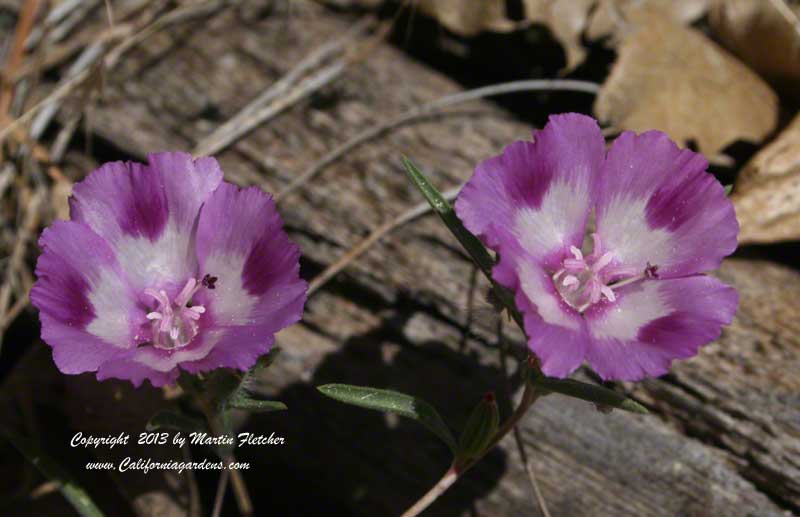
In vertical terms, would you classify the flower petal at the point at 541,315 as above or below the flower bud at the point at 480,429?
above

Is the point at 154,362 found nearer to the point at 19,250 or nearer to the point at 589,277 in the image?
the point at 589,277

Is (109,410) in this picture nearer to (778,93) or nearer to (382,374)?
(382,374)

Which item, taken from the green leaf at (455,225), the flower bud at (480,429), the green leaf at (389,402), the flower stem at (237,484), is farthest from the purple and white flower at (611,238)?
the flower stem at (237,484)

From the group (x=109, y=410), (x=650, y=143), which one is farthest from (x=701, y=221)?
(x=109, y=410)

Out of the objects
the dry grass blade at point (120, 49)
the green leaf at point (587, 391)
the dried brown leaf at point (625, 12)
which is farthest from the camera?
the dried brown leaf at point (625, 12)

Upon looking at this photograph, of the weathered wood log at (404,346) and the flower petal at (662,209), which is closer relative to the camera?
the flower petal at (662,209)

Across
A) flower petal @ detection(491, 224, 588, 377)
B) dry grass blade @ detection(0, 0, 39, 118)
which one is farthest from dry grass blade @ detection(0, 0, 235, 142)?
flower petal @ detection(491, 224, 588, 377)

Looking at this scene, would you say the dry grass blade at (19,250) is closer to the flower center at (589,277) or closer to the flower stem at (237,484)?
the flower stem at (237,484)
